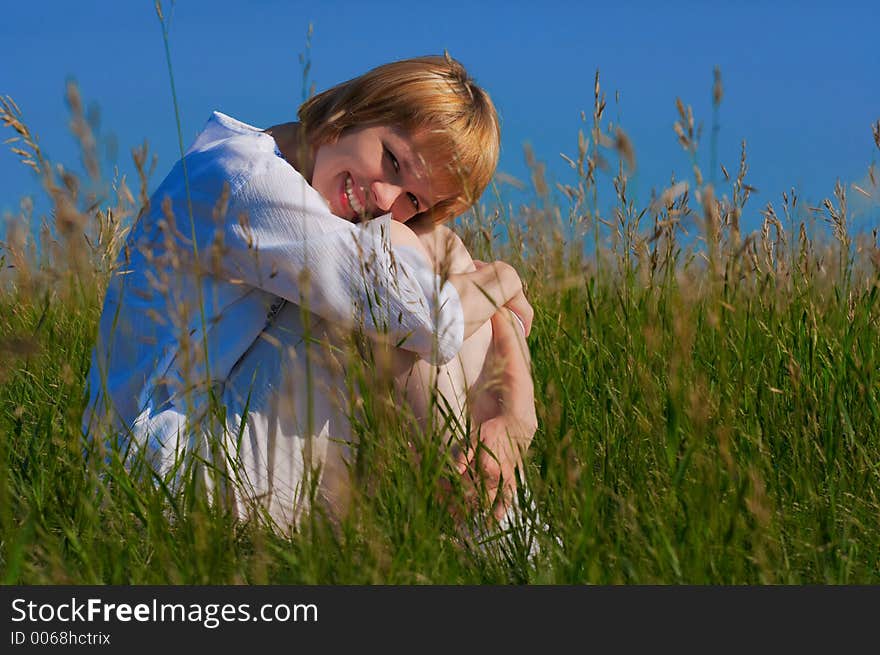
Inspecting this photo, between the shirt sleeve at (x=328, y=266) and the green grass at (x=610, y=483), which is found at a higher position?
the shirt sleeve at (x=328, y=266)

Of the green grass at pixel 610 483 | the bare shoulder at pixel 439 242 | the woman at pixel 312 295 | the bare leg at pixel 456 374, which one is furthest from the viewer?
the bare shoulder at pixel 439 242

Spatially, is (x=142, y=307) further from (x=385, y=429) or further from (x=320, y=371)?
(x=385, y=429)

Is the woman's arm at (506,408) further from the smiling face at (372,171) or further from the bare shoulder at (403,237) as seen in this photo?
the smiling face at (372,171)

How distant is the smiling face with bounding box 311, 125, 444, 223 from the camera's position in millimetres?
2258

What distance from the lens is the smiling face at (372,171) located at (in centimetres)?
226

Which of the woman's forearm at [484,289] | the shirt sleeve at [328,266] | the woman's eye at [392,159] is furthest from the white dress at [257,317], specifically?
the woman's eye at [392,159]

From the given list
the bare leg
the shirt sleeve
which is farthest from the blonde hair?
the shirt sleeve

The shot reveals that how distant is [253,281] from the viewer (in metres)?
2.03

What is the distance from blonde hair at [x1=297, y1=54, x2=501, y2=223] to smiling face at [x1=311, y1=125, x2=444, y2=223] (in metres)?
0.03

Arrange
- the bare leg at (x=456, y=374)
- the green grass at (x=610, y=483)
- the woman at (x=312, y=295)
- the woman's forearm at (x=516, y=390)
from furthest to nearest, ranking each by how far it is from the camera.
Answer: the woman's forearm at (x=516, y=390) < the bare leg at (x=456, y=374) < the woman at (x=312, y=295) < the green grass at (x=610, y=483)

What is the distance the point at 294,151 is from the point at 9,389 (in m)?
1.20

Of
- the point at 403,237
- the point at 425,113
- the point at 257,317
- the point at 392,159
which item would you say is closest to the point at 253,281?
the point at 257,317

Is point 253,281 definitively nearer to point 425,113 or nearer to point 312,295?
point 312,295

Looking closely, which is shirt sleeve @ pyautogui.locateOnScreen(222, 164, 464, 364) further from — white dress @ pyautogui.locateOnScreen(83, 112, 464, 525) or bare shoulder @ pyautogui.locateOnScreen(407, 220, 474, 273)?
bare shoulder @ pyautogui.locateOnScreen(407, 220, 474, 273)
